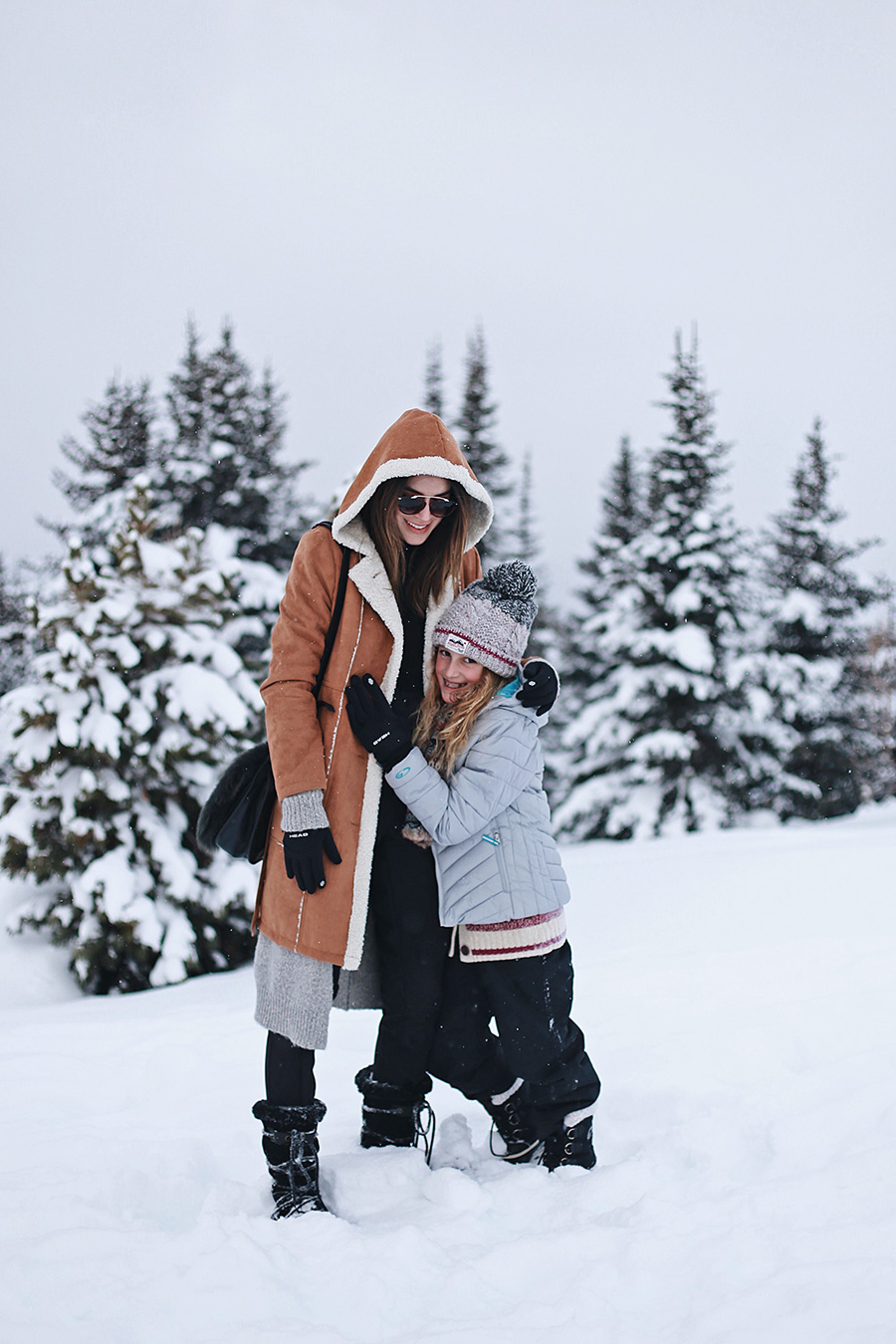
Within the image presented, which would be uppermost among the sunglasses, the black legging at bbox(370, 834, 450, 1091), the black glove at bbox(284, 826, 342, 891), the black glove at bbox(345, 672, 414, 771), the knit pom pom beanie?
the sunglasses

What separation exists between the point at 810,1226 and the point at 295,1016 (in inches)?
55.7

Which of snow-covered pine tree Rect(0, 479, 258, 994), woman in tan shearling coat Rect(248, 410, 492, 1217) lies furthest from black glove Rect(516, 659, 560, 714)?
snow-covered pine tree Rect(0, 479, 258, 994)

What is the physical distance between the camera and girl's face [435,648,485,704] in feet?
8.81

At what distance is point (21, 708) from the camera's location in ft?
23.3

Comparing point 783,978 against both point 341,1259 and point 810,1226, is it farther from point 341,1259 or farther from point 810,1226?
point 341,1259

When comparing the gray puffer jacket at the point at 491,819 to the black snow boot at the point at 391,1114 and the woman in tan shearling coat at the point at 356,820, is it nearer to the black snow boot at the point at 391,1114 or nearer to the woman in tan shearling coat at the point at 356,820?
the woman in tan shearling coat at the point at 356,820

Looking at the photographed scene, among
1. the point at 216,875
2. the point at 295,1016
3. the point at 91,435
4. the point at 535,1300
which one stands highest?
the point at 91,435

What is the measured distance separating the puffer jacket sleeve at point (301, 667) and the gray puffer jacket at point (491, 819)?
0.84 feet

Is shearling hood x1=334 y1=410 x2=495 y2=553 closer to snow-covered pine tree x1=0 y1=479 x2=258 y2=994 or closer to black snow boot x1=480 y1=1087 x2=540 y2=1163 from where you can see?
black snow boot x1=480 y1=1087 x2=540 y2=1163

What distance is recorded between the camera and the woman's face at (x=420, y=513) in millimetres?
2691

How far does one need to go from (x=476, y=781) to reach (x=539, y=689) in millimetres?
361

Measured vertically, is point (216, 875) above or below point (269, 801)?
below

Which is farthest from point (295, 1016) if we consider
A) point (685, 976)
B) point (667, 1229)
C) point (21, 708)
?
point (21, 708)

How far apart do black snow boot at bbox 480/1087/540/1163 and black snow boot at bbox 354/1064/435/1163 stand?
22cm
